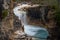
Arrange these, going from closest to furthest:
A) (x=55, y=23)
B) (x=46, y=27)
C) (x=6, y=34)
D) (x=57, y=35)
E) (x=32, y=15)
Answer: (x=6, y=34) < (x=57, y=35) < (x=55, y=23) < (x=46, y=27) < (x=32, y=15)

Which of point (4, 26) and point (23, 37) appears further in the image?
point (23, 37)

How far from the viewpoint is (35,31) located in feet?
45.1

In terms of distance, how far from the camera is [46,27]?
13.7 metres

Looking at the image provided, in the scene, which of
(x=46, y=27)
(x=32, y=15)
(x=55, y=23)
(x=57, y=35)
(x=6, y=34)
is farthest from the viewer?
(x=32, y=15)

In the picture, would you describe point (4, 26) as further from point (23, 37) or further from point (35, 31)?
point (35, 31)

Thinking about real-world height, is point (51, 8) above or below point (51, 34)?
above

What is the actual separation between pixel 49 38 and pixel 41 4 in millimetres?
4376

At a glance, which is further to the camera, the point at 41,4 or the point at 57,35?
the point at 41,4

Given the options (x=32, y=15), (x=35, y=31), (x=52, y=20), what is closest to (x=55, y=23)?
(x=52, y=20)

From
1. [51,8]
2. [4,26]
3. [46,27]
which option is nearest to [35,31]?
[46,27]

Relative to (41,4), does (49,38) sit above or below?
below

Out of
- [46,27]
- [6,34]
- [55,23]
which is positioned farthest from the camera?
[46,27]

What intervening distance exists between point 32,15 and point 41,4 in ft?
3.34

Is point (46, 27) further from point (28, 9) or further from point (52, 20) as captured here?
point (28, 9)
